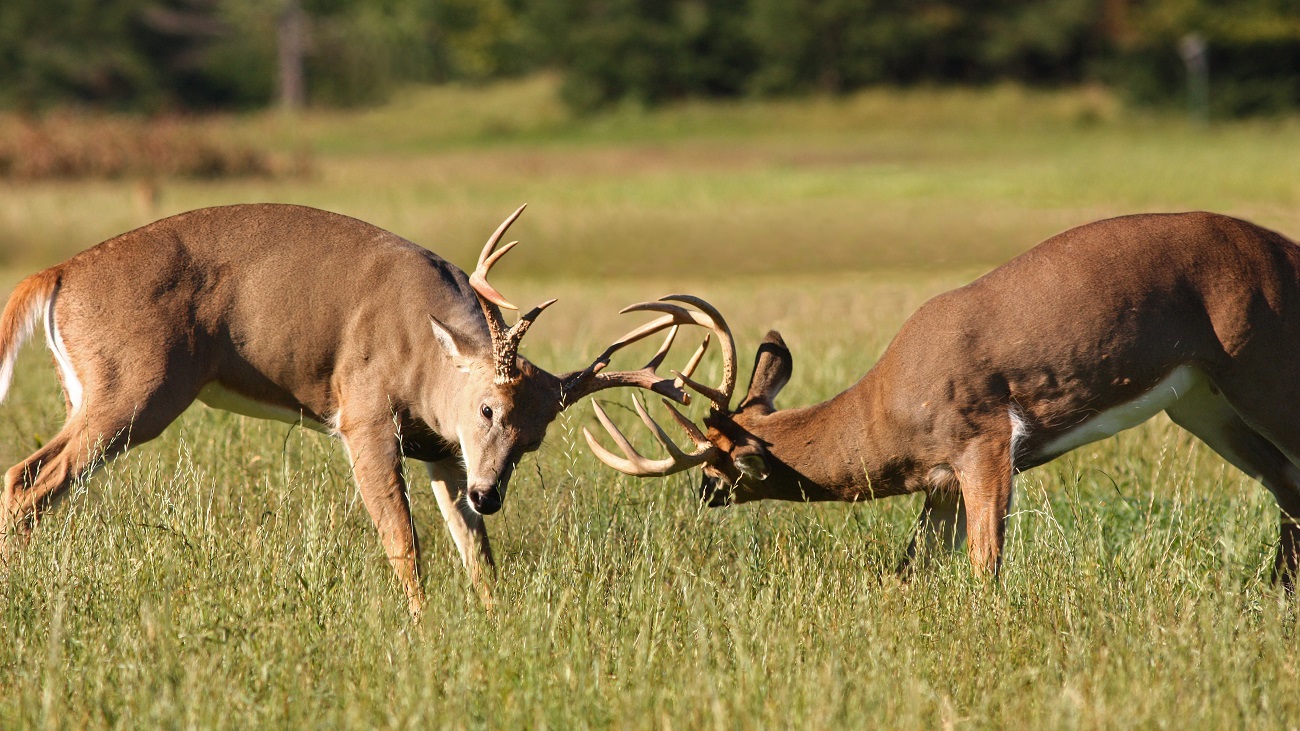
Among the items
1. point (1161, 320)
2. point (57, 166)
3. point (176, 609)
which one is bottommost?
point (57, 166)

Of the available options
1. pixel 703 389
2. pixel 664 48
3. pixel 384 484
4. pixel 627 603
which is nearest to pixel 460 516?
pixel 384 484

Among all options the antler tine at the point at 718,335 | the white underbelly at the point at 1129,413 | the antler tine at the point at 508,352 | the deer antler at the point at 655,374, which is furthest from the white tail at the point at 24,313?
the white underbelly at the point at 1129,413

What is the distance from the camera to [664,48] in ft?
151

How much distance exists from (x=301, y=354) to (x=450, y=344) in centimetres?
68

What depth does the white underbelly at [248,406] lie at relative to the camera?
6.23 m

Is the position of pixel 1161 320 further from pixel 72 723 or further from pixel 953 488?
pixel 72 723

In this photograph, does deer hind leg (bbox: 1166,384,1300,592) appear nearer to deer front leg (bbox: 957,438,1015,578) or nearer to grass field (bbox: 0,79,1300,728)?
grass field (bbox: 0,79,1300,728)

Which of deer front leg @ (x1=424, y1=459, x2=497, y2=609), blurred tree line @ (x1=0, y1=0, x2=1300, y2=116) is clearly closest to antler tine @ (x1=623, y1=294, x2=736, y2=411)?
deer front leg @ (x1=424, y1=459, x2=497, y2=609)

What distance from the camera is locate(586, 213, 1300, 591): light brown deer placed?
5.75m

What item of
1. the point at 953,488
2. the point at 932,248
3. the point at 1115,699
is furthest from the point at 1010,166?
the point at 1115,699

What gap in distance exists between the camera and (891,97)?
42.4 m

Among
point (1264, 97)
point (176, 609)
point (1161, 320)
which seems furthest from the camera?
point (1264, 97)

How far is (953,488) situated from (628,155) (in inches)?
1137

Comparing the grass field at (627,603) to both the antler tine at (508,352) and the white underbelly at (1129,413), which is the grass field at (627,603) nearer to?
the white underbelly at (1129,413)
